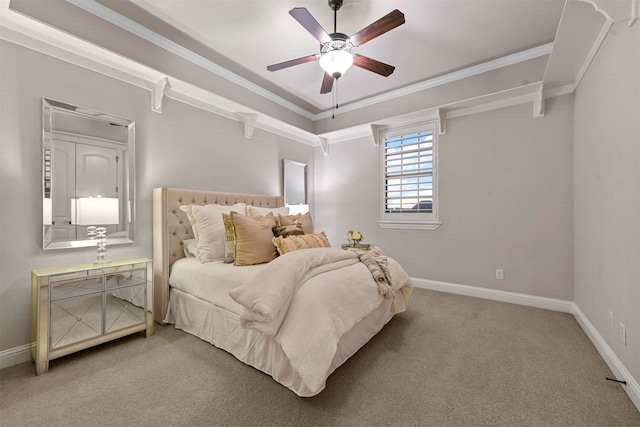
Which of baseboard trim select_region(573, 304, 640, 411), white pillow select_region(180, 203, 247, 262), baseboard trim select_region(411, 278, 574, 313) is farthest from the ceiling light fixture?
baseboard trim select_region(411, 278, 574, 313)

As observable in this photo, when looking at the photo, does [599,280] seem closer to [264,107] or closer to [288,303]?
[288,303]

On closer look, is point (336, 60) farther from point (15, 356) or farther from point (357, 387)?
point (15, 356)

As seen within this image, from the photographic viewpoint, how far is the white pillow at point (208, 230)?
2578 mm

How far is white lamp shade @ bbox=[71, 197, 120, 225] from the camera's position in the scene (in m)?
2.21

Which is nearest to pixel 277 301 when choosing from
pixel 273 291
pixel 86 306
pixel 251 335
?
pixel 273 291

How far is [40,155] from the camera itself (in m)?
2.04

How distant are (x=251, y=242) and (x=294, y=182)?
2.31 metres

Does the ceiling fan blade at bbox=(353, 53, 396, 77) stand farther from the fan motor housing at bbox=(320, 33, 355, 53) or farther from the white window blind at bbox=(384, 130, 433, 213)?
the white window blind at bbox=(384, 130, 433, 213)

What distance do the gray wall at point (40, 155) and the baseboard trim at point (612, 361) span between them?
372 cm

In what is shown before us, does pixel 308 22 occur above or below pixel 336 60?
above

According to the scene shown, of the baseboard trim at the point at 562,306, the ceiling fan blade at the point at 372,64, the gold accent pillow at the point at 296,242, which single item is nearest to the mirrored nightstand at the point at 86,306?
the gold accent pillow at the point at 296,242

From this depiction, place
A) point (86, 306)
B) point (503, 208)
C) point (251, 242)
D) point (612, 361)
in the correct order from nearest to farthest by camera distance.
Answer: point (612, 361) < point (86, 306) < point (251, 242) < point (503, 208)

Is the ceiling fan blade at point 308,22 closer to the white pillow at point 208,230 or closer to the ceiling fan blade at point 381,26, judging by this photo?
the ceiling fan blade at point 381,26

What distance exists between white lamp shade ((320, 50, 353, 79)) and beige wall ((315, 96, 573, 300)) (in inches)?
83.7
